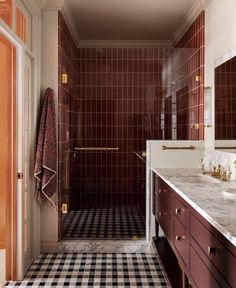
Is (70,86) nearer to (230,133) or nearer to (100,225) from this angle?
(100,225)

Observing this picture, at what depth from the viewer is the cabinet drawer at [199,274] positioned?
135 cm

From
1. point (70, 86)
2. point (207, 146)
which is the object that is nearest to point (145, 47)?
point (70, 86)

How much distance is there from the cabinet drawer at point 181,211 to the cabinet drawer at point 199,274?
19 centimetres

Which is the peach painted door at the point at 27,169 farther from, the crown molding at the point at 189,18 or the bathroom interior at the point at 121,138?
the crown molding at the point at 189,18

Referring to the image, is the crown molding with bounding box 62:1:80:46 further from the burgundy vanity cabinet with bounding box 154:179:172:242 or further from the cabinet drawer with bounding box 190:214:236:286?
the cabinet drawer with bounding box 190:214:236:286

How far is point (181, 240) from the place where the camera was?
195 cm

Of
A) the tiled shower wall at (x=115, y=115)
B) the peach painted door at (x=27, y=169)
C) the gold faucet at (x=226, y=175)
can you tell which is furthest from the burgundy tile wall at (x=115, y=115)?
the gold faucet at (x=226, y=175)

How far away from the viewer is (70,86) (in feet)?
13.2

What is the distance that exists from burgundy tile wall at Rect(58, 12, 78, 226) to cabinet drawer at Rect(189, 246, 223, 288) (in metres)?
1.90

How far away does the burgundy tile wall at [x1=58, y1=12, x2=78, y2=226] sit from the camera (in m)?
3.33

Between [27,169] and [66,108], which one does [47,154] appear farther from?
[66,108]

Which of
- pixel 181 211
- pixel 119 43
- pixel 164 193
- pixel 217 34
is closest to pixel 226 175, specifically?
pixel 164 193

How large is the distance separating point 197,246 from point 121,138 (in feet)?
10.3

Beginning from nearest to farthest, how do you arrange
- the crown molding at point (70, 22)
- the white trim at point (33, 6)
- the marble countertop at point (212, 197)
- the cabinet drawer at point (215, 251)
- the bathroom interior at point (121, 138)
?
1. the cabinet drawer at point (215, 251)
2. the marble countertop at point (212, 197)
3. the bathroom interior at point (121, 138)
4. the white trim at point (33, 6)
5. the crown molding at point (70, 22)
